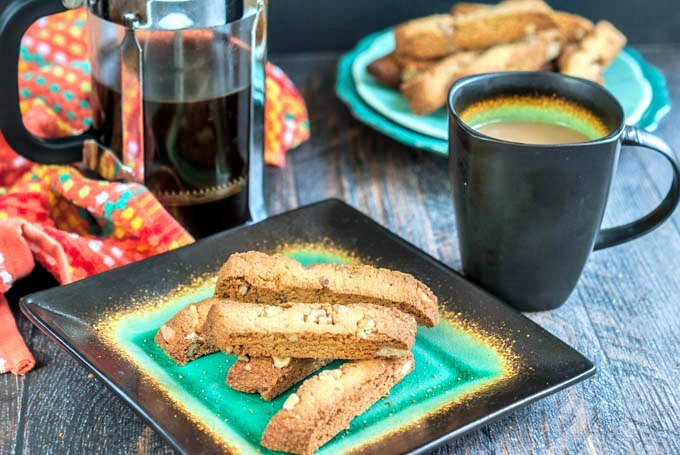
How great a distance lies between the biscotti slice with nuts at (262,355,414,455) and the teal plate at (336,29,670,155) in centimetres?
48

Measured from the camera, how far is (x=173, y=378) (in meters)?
0.80

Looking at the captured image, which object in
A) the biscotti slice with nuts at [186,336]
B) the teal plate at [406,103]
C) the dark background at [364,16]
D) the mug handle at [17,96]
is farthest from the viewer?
the dark background at [364,16]

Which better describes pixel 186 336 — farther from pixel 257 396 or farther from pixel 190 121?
pixel 190 121

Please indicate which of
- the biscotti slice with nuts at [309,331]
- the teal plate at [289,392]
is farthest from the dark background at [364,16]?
the biscotti slice with nuts at [309,331]

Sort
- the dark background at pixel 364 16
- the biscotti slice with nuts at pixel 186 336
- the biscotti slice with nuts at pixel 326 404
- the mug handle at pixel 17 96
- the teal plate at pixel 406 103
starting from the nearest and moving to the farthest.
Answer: the biscotti slice with nuts at pixel 326 404 → the biscotti slice with nuts at pixel 186 336 → the mug handle at pixel 17 96 → the teal plate at pixel 406 103 → the dark background at pixel 364 16

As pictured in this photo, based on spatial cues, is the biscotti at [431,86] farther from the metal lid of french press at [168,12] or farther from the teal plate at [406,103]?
the metal lid of french press at [168,12]

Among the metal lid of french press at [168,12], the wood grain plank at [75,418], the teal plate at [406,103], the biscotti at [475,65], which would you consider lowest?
the wood grain plank at [75,418]

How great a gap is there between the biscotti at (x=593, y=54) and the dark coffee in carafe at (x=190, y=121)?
51 cm

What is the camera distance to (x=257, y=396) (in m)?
0.79

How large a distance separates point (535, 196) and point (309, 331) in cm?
27

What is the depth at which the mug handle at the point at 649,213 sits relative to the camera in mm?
902

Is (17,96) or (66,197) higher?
(17,96)

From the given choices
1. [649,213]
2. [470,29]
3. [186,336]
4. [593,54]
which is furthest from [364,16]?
[186,336]

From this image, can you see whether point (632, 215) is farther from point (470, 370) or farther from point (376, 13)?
point (376, 13)
